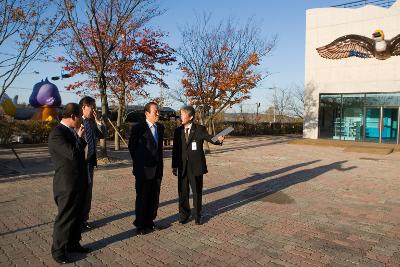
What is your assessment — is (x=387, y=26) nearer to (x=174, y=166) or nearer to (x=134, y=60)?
Result: (x=134, y=60)

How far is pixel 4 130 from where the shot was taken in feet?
52.9

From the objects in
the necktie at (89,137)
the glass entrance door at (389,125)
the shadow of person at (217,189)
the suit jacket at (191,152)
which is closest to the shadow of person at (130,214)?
the shadow of person at (217,189)

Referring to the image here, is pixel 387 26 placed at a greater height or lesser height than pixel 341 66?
greater

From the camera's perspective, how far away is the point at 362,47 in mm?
19859

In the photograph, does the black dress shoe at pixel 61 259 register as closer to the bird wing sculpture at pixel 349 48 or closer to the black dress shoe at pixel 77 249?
the black dress shoe at pixel 77 249

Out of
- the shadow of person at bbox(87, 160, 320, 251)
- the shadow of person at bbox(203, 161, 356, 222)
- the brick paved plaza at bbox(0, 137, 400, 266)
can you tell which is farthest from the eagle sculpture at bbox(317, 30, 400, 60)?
the shadow of person at bbox(87, 160, 320, 251)

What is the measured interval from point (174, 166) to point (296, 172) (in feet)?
19.4

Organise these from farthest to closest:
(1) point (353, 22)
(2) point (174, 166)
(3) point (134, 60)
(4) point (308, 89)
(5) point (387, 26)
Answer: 1. (4) point (308, 89)
2. (1) point (353, 22)
3. (5) point (387, 26)
4. (3) point (134, 60)
5. (2) point (174, 166)

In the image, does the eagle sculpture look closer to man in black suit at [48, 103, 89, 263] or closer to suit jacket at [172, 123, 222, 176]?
suit jacket at [172, 123, 222, 176]

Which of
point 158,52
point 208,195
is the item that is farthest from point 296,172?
point 158,52

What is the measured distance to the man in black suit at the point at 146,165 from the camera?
4.86 meters

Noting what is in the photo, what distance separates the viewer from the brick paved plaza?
13.7 ft

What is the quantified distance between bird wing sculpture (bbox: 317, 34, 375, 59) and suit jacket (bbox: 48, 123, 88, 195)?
1902cm

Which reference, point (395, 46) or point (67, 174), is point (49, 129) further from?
point (395, 46)
